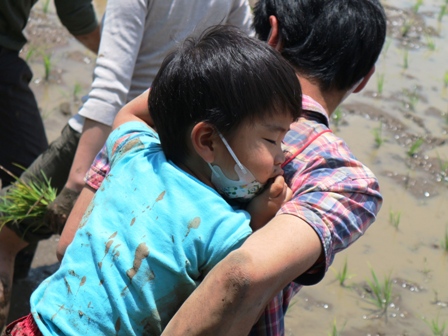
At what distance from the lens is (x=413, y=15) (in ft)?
20.1

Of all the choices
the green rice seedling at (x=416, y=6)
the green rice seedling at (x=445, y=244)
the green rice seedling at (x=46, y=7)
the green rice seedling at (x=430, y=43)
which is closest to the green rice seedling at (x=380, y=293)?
the green rice seedling at (x=445, y=244)

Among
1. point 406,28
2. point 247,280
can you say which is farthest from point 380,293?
point 406,28

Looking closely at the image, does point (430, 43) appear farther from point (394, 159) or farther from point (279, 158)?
point (279, 158)

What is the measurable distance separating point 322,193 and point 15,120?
2.06m

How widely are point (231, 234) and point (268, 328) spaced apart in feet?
0.86

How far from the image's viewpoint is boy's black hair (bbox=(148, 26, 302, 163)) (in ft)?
5.35

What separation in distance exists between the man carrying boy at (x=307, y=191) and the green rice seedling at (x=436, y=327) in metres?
1.46

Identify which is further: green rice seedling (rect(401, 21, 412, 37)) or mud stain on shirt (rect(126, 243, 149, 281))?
green rice seedling (rect(401, 21, 412, 37))

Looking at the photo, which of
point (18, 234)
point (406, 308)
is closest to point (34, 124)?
point (18, 234)

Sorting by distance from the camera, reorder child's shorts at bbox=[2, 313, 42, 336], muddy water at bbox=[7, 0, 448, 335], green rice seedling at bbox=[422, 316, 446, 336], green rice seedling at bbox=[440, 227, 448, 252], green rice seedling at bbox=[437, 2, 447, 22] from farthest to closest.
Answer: green rice seedling at bbox=[437, 2, 447, 22]
green rice seedling at bbox=[440, 227, 448, 252]
muddy water at bbox=[7, 0, 448, 335]
green rice seedling at bbox=[422, 316, 446, 336]
child's shorts at bbox=[2, 313, 42, 336]

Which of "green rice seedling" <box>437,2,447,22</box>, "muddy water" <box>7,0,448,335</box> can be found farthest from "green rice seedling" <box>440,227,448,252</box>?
"green rice seedling" <box>437,2,447,22</box>

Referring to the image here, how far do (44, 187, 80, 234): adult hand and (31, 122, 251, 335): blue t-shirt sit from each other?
A: 0.89 m

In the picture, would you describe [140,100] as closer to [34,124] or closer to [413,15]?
[34,124]

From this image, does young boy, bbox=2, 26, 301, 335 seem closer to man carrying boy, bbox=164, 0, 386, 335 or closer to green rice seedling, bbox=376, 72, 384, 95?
man carrying boy, bbox=164, 0, 386, 335
